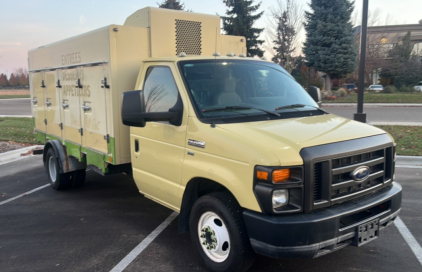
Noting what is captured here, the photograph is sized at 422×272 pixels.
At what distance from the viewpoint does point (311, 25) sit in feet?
93.5

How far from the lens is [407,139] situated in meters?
10.7

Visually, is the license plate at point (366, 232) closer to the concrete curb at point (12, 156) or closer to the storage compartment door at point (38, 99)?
the storage compartment door at point (38, 99)

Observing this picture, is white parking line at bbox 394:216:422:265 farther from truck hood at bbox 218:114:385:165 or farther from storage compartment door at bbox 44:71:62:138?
storage compartment door at bbox 44:71:62:138

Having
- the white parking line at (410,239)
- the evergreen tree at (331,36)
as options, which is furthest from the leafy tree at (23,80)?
the white parking line at (410,239)

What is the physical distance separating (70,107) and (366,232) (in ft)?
16.7

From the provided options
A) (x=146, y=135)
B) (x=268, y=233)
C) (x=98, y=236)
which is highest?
(x=146, y=135)

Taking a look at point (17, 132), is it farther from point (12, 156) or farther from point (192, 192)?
point (192, 192)

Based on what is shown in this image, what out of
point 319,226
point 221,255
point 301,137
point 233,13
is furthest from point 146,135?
point 233,13

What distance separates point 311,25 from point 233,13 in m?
7.66

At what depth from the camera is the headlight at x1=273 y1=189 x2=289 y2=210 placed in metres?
3.18

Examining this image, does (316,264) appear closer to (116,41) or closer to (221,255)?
(221,255)

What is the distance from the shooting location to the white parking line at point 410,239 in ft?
14.0

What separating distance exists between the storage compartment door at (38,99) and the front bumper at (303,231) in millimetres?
5883

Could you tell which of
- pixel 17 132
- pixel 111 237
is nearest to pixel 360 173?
pixel 111 237
